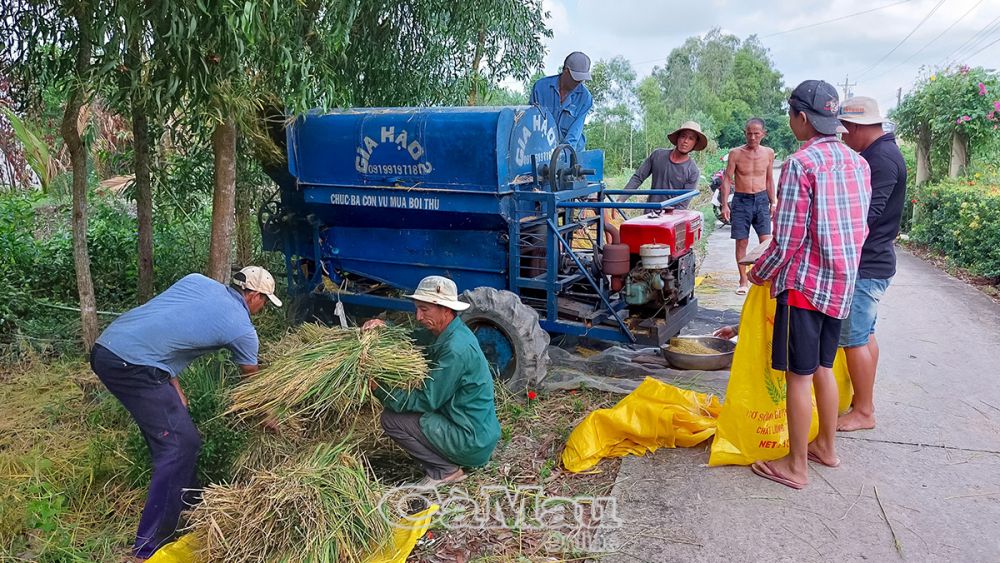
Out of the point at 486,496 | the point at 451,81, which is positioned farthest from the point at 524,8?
the point at 486,496

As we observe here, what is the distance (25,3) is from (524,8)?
16.7ft

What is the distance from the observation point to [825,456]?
3875 mm

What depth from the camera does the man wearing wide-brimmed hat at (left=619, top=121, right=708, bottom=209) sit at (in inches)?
269

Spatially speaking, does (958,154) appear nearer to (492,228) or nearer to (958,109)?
(958,109)

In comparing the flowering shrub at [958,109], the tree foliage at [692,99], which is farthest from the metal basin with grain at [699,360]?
the tree foliage at [692,99]

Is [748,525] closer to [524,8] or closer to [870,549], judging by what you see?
[870,549]

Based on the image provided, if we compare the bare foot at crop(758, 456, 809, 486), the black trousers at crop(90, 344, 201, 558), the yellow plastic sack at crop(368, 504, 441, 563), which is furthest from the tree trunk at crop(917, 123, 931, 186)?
the black trousers at crop(90, 344, 201, 558)

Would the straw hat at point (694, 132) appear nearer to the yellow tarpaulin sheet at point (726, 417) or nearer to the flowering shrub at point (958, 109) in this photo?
the yellow tarpaulin sheet at point (726, 417)

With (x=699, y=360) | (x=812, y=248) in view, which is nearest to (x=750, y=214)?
(x=699, y=360)

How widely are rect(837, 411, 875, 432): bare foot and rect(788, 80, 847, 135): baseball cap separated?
1833 millimetres

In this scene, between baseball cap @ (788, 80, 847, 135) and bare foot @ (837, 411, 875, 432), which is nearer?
baseball cap @ (788, 80, 847, 135)

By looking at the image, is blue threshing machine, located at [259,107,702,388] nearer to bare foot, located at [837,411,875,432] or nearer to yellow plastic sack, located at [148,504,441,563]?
bare foot, located at [837,411,875,432]

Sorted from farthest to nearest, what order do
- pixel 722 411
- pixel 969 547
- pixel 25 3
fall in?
pixel 25 3
pixel 722 411
pixel 969 547

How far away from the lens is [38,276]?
7.55 meters
